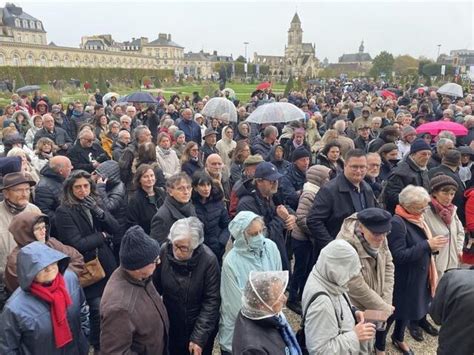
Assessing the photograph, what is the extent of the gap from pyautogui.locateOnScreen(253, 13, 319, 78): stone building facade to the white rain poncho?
9806 centimetres

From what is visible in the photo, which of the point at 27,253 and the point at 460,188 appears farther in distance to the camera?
the point at 460,188

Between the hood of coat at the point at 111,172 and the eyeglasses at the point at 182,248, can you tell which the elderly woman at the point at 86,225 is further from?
the eyeglasses at the point at 182,248

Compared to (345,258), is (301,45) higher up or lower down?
higher up

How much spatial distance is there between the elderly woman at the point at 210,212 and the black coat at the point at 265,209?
0.33 metres

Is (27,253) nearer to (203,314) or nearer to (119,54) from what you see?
(203,314)

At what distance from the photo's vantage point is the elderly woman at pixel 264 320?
2219 millimetres

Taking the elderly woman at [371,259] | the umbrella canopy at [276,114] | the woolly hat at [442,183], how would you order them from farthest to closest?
the umbrella canopy at [276,114] < the woolly hat at [442,183] < the elderly woman at [371,259]

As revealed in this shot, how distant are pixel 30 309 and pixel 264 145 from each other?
214 inches

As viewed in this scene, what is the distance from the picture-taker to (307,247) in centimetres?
492

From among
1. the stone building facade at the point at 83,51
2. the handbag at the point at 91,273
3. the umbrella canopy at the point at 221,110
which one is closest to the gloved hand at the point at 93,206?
the handbag at the point at 91,273

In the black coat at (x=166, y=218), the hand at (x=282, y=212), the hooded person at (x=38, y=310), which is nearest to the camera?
the hooded person at (x=38, y=310)

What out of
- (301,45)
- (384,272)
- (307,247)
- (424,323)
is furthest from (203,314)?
(301,45)

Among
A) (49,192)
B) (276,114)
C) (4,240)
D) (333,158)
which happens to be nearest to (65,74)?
(276,114)

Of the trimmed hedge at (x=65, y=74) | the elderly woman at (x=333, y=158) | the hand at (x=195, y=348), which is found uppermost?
the trimmed hedge at (x=65, y=74)
